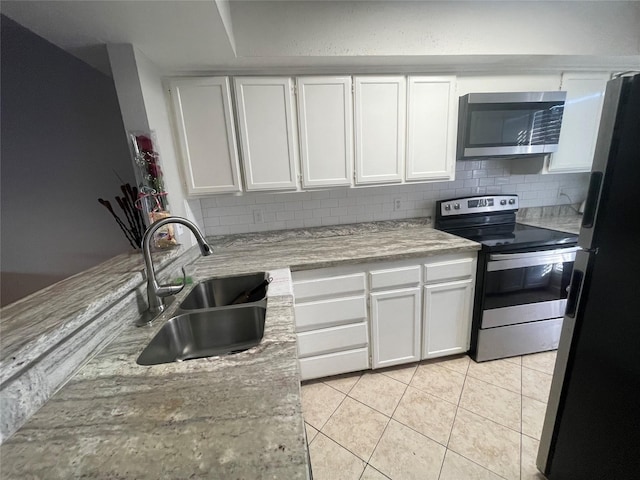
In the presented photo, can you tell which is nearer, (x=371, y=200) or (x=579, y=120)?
(x=579, y=120)

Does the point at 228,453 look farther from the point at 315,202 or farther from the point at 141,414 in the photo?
the point at 315,202

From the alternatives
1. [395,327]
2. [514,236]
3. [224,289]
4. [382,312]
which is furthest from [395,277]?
[224,289]

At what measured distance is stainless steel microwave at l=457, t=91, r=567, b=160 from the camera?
1.80 m

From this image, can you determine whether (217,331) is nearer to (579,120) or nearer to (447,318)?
(447,318)

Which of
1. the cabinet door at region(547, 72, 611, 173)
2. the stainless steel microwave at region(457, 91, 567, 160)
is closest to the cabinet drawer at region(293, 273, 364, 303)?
the stainless steel microwave at region(457, 91, 567, 160)

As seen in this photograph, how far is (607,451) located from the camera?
90cm

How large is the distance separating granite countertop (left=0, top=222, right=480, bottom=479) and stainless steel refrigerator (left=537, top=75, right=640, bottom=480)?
110 cm

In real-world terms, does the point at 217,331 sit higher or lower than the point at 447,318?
higher

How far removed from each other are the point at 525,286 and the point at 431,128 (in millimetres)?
1354

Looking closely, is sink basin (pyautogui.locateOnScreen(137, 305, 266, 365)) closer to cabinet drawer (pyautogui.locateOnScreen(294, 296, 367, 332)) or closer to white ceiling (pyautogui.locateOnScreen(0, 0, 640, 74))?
cabinet drawer (pyautogui.locateOnScreen(294, 296, 367, 332))

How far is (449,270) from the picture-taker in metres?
1.76

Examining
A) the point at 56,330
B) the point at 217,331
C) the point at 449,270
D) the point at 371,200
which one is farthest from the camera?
the point at 371,200

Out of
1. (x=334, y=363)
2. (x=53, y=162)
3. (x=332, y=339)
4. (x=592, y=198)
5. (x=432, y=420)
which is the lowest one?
(x=432, y=420)

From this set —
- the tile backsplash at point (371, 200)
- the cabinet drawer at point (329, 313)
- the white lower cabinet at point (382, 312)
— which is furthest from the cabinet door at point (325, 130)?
the cabinet drawer at point (329, 313)
